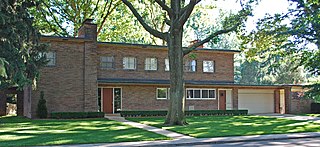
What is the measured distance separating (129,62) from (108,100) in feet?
12.1

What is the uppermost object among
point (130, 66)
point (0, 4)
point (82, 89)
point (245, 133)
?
point (0, 4)

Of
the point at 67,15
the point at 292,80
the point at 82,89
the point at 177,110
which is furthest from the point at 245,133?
the point at 292,80

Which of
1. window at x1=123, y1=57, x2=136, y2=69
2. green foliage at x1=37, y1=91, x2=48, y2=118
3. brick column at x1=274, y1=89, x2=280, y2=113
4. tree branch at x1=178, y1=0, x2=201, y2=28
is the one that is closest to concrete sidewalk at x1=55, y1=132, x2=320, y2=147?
tree branch at x1=178, y1=0, x2=201, y2=28

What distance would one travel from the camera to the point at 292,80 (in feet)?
193

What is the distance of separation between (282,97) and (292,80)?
81.8 feet

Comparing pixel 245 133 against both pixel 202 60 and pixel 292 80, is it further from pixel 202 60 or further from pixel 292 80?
pixel 292 80

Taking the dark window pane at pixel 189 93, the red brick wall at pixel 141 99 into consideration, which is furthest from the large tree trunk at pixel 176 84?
the dark window pane at pixel 189 93

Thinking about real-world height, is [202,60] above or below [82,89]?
above

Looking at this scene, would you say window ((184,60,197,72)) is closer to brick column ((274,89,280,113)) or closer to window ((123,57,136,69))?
window ((123,57,136,69))

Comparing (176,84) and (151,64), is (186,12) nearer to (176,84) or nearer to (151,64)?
(176,84)

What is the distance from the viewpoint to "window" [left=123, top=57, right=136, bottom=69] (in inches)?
1178

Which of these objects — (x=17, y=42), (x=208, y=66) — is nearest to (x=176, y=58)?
(x=17, y=42)

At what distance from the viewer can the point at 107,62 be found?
29312 mm

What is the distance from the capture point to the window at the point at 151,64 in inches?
1209
